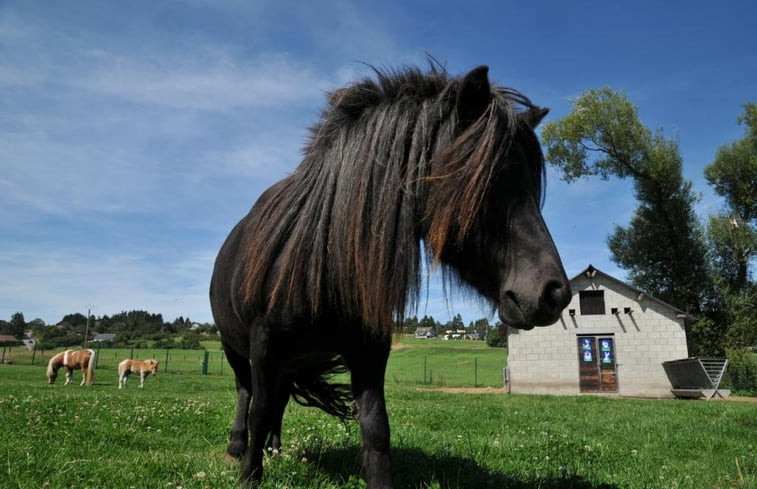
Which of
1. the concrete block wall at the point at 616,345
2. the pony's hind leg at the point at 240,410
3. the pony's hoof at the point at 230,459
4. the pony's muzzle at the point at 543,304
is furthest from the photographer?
the concrete block wall at the point at 616,345

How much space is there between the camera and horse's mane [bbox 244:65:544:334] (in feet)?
7.39

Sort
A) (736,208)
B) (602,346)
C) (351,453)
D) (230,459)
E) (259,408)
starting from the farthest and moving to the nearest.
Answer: (736,208)
(602,346)
(351,453)
(230,459)
(259,408)

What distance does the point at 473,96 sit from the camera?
7.79ft

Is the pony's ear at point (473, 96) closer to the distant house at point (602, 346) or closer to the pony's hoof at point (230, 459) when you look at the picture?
the pony's hoof at point (230, 459)

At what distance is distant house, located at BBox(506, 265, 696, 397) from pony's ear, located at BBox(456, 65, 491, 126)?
883 inches

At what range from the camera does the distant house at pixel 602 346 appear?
77.2 ft

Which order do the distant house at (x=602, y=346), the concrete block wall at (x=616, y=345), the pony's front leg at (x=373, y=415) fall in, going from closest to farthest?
the pony's front leg at (x=373, y=415) → the concrete block wall at (x=616, y=345) → the distant house at (x=602, y=346)

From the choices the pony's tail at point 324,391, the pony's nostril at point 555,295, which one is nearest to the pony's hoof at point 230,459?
the pony's tail at point 324,391

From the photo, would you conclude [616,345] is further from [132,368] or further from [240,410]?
[240,410]

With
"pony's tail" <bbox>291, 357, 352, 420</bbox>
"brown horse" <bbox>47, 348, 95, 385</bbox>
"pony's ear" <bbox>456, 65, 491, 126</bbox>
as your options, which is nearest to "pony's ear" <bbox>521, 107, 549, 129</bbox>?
"pony's ear" <bbox>456, 65, 491, 126</bbox>

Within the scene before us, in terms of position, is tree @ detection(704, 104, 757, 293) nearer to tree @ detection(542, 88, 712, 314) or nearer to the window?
tree @ detection(542, 88, 712, 314)

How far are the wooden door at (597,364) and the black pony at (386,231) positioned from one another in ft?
78.8

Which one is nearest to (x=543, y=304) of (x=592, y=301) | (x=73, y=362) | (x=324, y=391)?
(x=324, y=391)

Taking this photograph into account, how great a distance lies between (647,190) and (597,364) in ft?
36.4
